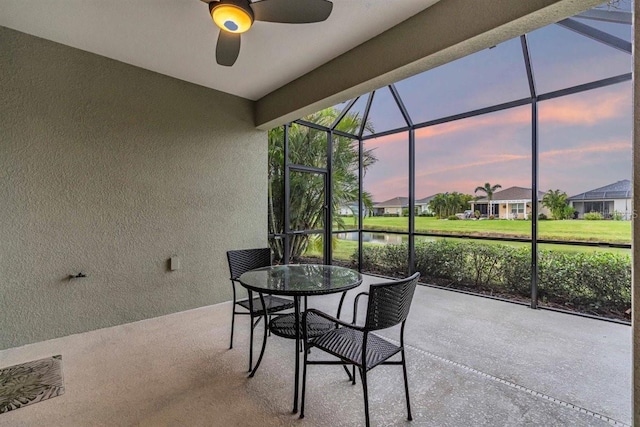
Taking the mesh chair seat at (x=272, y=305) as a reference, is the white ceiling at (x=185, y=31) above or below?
above

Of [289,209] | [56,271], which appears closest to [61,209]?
[56,271]

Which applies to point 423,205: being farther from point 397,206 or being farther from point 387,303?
point 387,303

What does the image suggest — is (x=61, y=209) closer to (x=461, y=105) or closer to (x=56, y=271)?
(x=56, y=271)

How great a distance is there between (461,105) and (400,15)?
2.46 meters

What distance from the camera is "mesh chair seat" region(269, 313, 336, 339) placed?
2.09 metres

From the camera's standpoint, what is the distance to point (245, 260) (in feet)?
9.91

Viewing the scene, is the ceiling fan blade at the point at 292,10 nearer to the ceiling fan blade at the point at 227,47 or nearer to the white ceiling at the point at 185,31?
the ceiling fan blade at the point at 227,47

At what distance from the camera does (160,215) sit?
11.4ft

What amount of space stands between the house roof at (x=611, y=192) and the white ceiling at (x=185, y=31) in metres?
2.99

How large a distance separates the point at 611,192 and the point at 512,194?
1.00 meters

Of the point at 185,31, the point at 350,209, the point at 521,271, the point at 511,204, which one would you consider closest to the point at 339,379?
the point at 185,31

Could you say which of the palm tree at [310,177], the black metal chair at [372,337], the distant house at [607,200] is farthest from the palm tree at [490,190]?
the black metal chair at [372,337]

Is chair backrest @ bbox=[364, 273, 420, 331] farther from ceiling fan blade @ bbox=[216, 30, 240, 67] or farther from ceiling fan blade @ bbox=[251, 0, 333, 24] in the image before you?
ceiling fan blade @ bbox=[216, 30, 240, 67]

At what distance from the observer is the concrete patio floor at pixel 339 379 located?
1803mm
